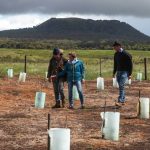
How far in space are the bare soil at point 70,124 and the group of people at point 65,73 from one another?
431mm

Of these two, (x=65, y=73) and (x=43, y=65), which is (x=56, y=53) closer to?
(x=65, y=73)

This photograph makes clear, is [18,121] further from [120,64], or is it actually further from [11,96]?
[11,96]

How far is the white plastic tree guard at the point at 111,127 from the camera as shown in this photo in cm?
1211

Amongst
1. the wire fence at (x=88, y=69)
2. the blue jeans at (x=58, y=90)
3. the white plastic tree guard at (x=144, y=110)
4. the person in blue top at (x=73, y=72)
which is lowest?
the wire fence at (x=88, y=69)

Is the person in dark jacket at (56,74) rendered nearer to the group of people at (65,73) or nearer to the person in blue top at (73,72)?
the group of people at (65,73)

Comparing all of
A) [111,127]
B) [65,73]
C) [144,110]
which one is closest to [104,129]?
[111,127]

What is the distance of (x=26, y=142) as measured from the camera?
A: 38.5ft

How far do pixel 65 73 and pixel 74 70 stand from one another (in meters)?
0.35

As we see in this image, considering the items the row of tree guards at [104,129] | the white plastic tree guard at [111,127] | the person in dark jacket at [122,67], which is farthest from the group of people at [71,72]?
the white plastic tree guard at [111,127]

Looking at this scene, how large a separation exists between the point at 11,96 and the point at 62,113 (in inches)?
197

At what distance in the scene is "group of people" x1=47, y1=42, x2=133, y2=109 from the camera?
17.2m

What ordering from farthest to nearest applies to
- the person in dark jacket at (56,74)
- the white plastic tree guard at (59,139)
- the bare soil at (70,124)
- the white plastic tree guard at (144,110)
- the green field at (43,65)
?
1. the green field at (43,65)
2. the person in dark jacket at (56,74)
3. the white plastic tree guard at (144,110)
4. the bare soil at (70,124)
5. the white plastic tree guard at (59,139)

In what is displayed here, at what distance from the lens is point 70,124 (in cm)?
1400

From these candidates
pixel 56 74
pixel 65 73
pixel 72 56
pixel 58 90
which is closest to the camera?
pixel 72 56
